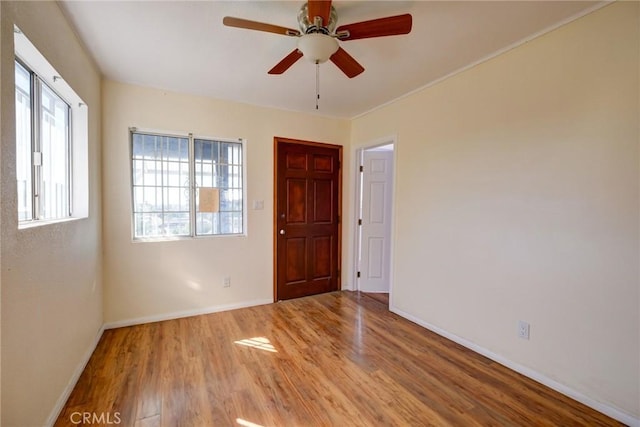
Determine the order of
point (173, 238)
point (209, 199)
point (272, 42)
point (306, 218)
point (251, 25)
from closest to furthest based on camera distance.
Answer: point (251, 25)
point (272, 42)
point (173, 238)
point (209, 199)
point (306, 218)

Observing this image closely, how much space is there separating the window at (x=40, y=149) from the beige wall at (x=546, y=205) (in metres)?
3.02

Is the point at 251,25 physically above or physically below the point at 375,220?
above

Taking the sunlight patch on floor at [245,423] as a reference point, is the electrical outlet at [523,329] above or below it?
above

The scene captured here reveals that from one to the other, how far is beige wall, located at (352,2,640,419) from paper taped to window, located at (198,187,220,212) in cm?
232

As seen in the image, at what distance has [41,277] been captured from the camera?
1477mm

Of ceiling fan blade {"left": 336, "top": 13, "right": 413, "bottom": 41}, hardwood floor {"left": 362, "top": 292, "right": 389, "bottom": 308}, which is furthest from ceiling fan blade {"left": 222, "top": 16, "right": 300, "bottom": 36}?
hardwood floor {"left": 362, "top": 292, "right": 389, "bottom": 308}

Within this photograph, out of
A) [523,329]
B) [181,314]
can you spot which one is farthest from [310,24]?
[181,314]

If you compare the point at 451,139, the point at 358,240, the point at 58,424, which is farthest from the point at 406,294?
the point at 58,424

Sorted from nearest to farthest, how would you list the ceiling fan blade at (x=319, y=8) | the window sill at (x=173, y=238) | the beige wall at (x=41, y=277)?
the beige wall at (x=41, y=277) → the ceiling fan blade at (x=319, y=8) → the window sill at (x=173, y=238)

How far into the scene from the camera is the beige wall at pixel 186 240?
2795mm

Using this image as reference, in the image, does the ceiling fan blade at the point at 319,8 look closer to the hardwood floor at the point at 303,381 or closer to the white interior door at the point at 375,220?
the hardwood floor at the point at 303,381

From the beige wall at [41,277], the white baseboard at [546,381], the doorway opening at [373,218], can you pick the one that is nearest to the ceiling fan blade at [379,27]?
the beige wall at [41,277]

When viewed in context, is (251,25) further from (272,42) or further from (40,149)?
(40,149)

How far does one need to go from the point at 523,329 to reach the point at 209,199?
10.5 feet
